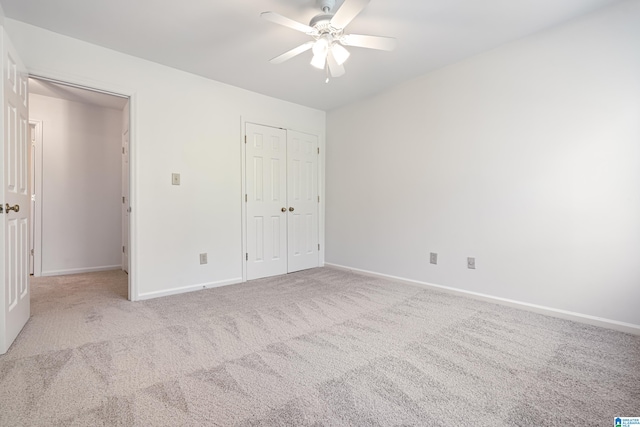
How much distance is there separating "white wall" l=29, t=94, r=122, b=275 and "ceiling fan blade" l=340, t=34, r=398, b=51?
4051 mm

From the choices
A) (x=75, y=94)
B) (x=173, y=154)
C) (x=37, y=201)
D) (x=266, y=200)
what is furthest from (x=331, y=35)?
(x=37, y=201)

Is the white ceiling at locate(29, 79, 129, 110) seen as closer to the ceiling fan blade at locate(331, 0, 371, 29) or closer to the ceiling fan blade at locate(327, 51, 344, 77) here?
the ceiling fan blade at locate(327, 51, 344, 77)

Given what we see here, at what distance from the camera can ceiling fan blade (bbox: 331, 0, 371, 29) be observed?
1718 millimetres

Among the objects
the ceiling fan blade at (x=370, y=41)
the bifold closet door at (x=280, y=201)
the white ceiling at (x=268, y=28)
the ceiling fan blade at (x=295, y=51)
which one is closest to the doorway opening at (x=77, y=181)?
the white ceiling at (x=268, y=28)

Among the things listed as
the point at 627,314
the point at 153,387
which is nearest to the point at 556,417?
the point at 627,314

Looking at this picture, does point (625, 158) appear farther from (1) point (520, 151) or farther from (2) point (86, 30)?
(2) point (86, 30)

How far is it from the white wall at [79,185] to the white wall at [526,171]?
390 centimetres

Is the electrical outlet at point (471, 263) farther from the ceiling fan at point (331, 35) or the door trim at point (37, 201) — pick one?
the door trim at point (37, 201)

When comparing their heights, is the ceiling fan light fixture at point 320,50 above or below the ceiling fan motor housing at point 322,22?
below

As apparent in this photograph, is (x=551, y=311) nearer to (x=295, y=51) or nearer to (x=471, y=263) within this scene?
(x=471, y=263)

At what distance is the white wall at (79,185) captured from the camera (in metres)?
4.04

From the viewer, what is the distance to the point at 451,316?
2553 millimetres

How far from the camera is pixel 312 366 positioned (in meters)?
1.75

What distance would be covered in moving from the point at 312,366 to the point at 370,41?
7.20 ft
